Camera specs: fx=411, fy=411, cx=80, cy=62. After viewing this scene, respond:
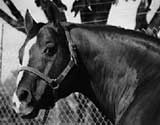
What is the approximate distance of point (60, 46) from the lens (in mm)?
2756

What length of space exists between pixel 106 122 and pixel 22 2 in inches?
165

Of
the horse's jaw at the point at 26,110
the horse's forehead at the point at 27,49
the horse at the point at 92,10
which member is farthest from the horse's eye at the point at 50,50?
the horse at the point at 92,10

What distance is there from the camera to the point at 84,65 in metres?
2.77

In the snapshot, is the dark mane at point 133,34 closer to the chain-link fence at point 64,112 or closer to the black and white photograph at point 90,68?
the black and white photograph at point 90,68

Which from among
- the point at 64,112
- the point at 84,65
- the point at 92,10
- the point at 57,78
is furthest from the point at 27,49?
the point at 92,10

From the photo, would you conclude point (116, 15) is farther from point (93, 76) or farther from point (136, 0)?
point (93, 76)

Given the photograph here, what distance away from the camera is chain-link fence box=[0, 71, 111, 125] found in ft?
15.4

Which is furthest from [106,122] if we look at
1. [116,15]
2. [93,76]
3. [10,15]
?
[10,15]

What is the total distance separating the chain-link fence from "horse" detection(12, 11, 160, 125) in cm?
188

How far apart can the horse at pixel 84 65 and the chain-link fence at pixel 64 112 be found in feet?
6.17

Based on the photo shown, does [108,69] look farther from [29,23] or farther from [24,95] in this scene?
[29,23]

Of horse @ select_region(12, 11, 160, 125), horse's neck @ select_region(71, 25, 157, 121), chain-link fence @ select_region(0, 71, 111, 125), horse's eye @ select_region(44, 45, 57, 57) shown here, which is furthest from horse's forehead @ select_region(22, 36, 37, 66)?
chain-link fence @ select_region(0, 71, 111, 125)

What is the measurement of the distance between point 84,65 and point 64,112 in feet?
7.70

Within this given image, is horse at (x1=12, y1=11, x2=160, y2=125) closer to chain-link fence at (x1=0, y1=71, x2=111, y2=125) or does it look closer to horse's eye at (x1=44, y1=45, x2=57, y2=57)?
horse's eye at (x1=44, y1=45, x2=57, y2=57)
